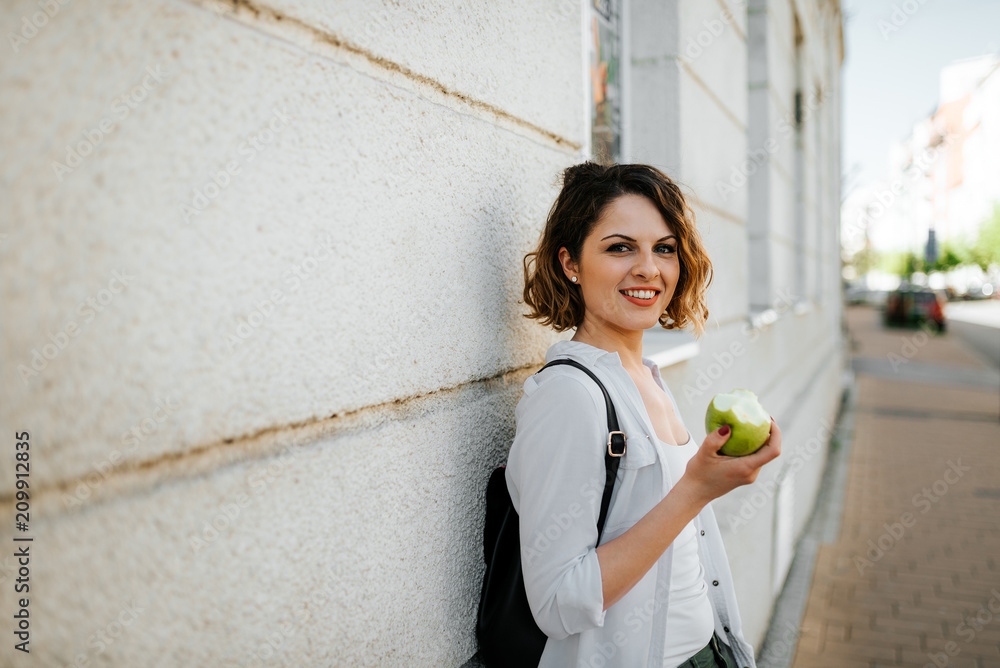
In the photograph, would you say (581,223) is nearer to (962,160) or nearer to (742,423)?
(742,423)

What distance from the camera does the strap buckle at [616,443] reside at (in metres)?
1.49

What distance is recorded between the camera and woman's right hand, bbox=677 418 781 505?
Answer: 4.58 feet

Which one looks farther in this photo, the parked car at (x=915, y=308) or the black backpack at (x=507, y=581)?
the parked car at (x=915, y=308)

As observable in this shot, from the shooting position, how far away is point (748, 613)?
12.5ft

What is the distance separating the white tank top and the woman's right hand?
23 cm

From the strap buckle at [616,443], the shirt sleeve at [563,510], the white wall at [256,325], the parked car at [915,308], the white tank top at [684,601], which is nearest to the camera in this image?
the white wall at [256,325]

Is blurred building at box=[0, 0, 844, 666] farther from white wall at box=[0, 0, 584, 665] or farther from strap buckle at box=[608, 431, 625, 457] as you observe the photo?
strap buckle at box=[608, 431, 625, 457]

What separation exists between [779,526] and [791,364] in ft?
7.82

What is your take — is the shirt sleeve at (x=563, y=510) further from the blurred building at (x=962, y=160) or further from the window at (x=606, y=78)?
the blurred building at (x=962, y=160)

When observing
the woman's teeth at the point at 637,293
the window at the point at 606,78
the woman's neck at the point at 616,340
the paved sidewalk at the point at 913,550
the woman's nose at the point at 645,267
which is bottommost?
the paved sidewalk at the point at 913,550

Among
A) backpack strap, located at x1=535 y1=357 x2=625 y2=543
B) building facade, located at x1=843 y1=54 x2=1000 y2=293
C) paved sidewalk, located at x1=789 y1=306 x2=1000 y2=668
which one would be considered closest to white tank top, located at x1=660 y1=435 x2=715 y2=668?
backpack strap, located at x1=535 y1=357 x2=625 y2=543

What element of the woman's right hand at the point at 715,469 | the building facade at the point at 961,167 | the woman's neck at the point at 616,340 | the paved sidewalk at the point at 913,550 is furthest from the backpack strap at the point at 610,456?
the building facade at the point at 961,167

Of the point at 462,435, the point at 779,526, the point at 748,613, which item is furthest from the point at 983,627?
the point at 462,435

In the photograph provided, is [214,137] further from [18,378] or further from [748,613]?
[748,613]
